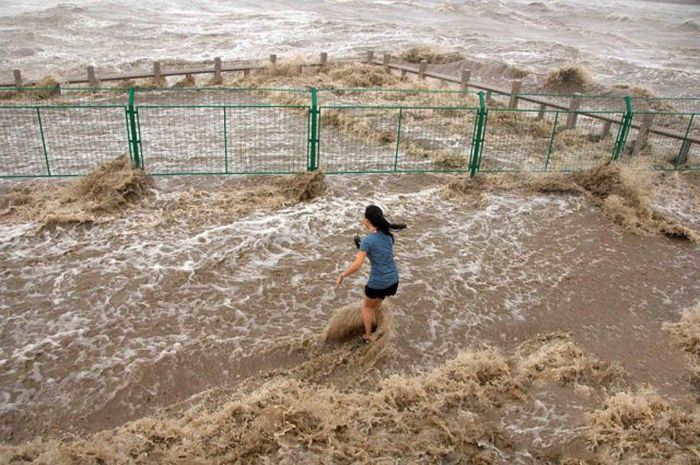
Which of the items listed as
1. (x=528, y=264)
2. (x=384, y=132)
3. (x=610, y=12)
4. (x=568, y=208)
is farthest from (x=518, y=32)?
(x=528, y=264)

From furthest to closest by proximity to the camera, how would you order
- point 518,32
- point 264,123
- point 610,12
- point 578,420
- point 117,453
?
point 610,12, point 518,32, point 264,123, point 578,420, point 117,453

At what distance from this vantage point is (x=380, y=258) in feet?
19.4

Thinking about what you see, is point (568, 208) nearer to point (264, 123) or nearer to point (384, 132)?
point (384, 132)

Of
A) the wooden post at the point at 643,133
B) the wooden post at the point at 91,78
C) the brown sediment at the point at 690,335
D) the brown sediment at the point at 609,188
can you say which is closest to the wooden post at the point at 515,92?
the wooden post at the point at 643,133

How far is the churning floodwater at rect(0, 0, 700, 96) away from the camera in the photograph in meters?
29.5

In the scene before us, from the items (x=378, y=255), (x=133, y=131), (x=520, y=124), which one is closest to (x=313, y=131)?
(x=133, y=131)

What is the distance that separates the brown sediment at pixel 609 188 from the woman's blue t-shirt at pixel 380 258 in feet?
18.7

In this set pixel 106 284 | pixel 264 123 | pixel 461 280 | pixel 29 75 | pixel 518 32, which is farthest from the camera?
pixel 518 32

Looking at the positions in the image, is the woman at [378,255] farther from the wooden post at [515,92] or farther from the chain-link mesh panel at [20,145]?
the wooden post at [515,92]

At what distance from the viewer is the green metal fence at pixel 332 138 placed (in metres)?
12.1

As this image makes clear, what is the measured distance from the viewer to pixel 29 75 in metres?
25.0

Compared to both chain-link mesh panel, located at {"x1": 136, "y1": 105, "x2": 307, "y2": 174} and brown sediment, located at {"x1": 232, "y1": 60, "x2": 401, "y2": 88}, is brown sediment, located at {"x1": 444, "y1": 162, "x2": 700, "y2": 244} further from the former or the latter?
brown sediment, located at {"x1": 232, "y1": 60, "x2": 401, "y2": 88}

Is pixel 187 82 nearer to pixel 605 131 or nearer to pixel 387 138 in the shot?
pixel 387 138

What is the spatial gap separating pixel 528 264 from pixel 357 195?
12.3ft
